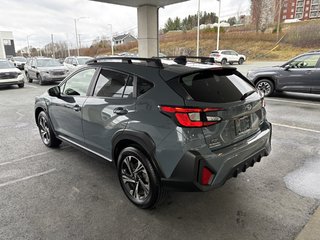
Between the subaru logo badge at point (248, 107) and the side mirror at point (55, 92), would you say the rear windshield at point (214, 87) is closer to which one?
the subaru logo badge at point (248, 107)

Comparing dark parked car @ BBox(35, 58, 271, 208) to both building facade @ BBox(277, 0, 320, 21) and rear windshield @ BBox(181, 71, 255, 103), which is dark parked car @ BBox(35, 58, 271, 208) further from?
building facade @ BBox(277, 0, 320, 21)

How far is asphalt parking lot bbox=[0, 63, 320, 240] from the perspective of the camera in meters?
2.53

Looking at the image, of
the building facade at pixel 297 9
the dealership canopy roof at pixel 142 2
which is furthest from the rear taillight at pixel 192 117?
the building facade at pixel 297 9

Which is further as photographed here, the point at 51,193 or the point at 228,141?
the point at 51,193

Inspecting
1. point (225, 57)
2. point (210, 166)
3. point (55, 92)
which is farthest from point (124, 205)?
point (225, 57)

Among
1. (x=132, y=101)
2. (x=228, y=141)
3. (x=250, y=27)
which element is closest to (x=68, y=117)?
(x=132, y=101)

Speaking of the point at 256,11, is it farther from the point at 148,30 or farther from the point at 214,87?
the point at 214,87

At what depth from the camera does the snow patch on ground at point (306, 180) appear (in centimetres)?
321

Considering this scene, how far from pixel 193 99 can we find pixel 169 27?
8485 cm

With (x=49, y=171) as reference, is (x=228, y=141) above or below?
above

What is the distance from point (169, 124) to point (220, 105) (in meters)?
0.57

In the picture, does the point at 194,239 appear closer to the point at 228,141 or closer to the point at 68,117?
the point at 228,141

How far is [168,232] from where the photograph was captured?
252 centimetres

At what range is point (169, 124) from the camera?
242 centimetres
